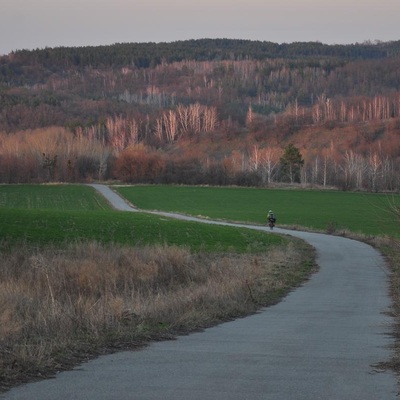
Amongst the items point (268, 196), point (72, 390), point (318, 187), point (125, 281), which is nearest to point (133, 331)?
point (72, 390)

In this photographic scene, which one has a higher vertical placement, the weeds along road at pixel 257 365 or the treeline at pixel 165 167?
the treeline at pixel 165 167

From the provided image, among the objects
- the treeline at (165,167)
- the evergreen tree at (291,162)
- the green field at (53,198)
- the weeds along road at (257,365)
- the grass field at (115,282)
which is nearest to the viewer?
the weeds along road at (257,365)

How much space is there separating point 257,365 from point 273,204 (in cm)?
7737

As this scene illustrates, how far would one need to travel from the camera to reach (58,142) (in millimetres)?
158500

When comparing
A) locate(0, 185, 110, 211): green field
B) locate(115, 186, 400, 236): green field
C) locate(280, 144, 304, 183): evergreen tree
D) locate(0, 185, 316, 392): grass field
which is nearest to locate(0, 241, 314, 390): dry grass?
locate(0, 185, 316, 392): grass field

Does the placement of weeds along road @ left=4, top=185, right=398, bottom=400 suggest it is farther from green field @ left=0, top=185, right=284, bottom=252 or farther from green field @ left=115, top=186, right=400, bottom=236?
green field @ left=115, top=186, right=400, bottom=236

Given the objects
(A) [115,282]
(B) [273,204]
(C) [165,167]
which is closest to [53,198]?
(B) [273,204]

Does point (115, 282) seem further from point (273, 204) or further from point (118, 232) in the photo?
point (273, 204)

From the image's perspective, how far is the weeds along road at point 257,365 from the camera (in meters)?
9.07

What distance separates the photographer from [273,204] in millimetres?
87875

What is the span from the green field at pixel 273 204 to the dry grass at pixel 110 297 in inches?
1088

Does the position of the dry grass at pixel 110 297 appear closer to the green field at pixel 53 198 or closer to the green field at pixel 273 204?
the green field at pixel 273 204

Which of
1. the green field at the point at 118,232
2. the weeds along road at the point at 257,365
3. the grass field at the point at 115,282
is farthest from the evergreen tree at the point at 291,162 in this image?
the weeds along road at the point at 257,365

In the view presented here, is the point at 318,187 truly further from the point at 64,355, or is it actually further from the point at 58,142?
the point at 64,355
